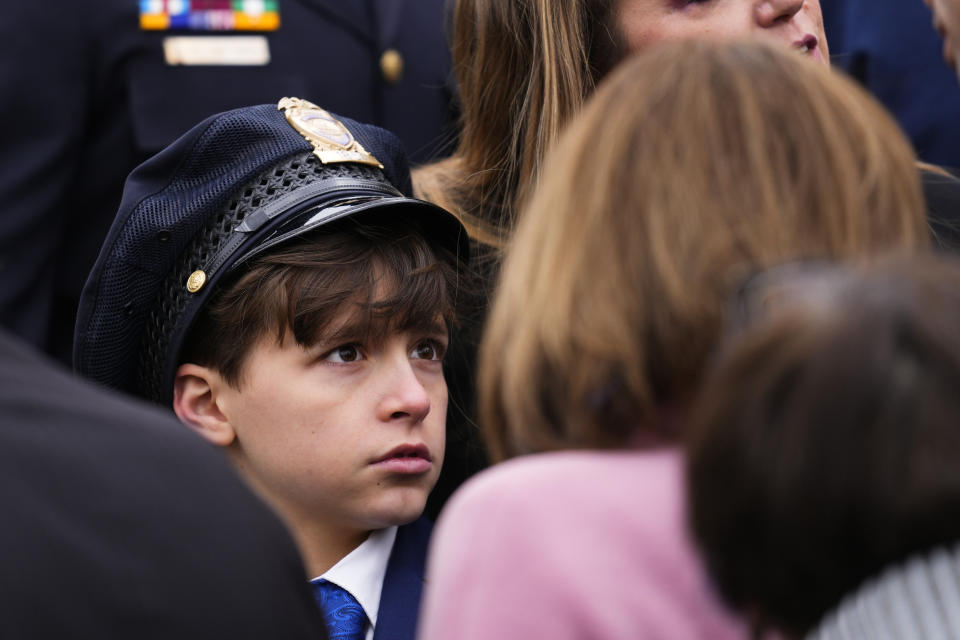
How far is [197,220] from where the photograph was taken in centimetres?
210

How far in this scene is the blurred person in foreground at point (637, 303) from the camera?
105cm

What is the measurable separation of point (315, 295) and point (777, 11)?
2.96 ft

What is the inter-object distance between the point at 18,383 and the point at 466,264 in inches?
50.3

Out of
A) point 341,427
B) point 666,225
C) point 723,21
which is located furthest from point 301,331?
point 666,225

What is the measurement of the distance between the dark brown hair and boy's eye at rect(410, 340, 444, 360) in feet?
0.17

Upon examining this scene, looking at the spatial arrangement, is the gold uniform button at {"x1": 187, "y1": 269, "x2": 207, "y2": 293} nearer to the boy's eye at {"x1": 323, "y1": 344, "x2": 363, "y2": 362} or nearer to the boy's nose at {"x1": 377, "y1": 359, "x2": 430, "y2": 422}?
the boy's eye at {"x1": 323, "y1": 344, "x2": 363, "y2": 362}

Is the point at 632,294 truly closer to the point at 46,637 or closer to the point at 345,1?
the point at 46,637

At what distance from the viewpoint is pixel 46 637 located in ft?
3.19

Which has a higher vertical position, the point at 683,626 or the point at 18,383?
the point at 18,383

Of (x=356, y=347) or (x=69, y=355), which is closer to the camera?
(x=356, y=347)

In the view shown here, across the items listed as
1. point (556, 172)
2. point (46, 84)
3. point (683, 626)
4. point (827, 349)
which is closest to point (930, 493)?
point (827, 349)

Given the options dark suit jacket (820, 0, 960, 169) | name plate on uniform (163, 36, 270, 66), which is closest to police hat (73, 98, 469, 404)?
name plate on uniform (163, 36, 270, 66)

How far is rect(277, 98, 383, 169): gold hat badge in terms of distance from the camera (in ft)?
7.16

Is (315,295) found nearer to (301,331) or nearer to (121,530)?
(301,331)
